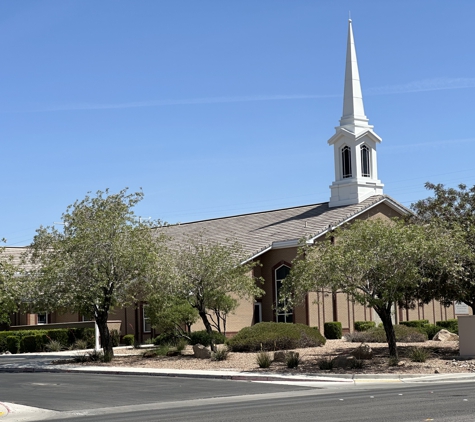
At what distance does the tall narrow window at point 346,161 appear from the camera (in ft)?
160

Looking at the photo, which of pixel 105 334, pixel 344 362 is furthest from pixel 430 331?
pixel 105 334

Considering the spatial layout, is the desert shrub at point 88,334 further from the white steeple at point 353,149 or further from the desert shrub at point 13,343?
the white steeple at point 353,149

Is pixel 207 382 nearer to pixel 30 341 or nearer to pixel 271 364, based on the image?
pixel 271 364

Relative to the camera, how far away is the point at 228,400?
1862cm

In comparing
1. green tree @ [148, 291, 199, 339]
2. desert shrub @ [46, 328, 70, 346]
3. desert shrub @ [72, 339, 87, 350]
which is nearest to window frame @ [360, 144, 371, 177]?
green tree @ [148, 291, 199, 339]

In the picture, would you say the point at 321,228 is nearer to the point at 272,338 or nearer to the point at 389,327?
the point at 272,338

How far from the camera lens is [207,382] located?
933 inches

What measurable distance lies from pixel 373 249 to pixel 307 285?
2.60m

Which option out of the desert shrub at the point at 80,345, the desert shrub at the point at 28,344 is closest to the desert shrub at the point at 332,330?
Result: the desert shrub at the point at 80,345

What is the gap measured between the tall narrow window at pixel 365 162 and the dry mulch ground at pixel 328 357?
16.0 metres

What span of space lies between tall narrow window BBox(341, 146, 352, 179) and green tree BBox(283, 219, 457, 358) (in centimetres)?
2157

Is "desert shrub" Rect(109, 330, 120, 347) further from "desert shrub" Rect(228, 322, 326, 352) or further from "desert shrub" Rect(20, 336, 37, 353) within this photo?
"desert shrub" Rect(228, 322, 326, 352)

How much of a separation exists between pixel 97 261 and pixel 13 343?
1303 cm

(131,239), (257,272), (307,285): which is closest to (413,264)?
(307,285)
